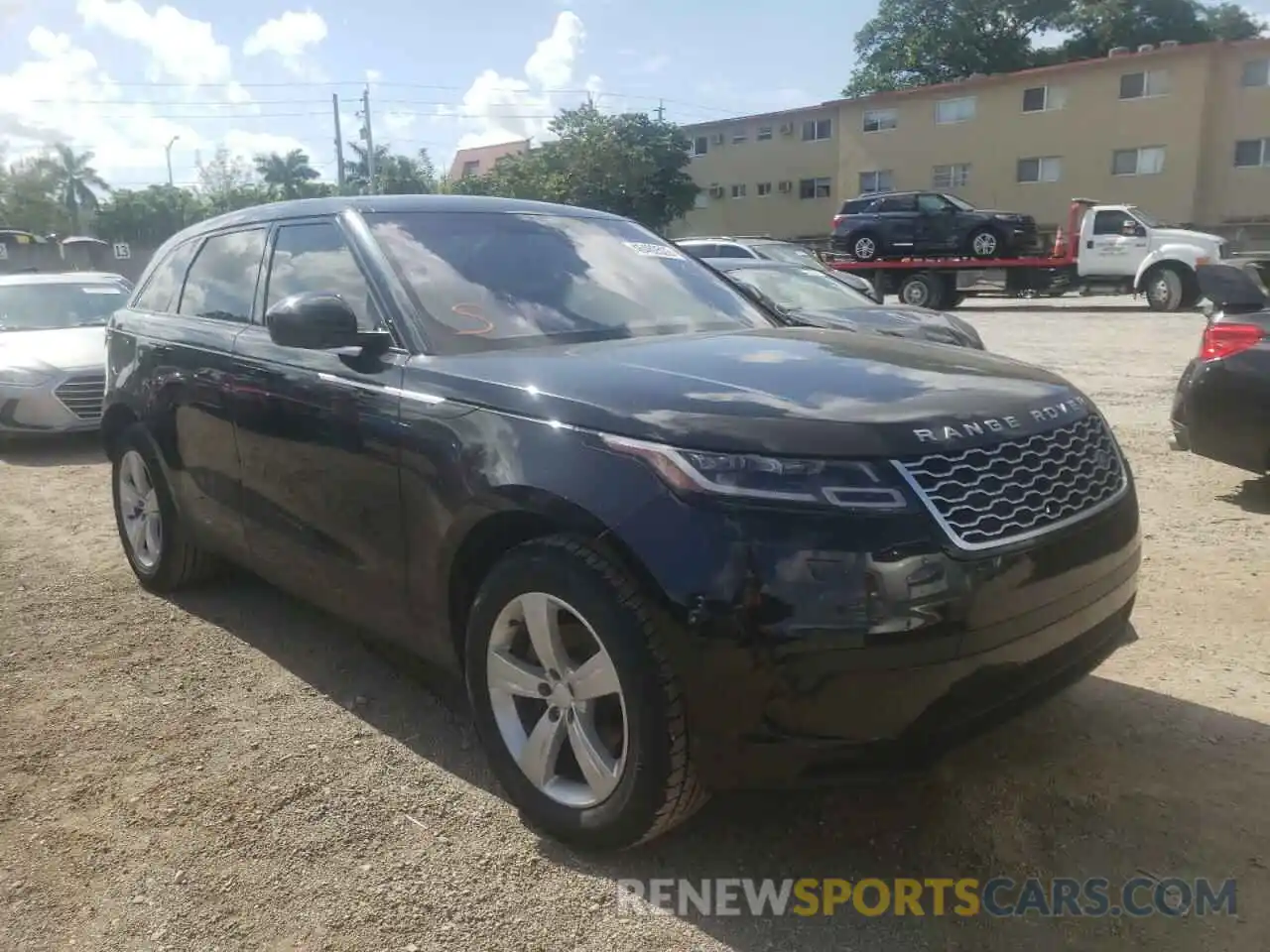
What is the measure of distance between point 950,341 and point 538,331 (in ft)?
20.6

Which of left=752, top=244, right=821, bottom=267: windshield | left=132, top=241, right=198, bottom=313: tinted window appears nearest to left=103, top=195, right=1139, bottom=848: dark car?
left=132, top=241, right=198, bottom=313: tinted window

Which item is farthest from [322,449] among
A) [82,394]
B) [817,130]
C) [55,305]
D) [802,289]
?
[817,130]

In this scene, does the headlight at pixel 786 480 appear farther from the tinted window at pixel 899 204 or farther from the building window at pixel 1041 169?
the building window at pixel 1041 169

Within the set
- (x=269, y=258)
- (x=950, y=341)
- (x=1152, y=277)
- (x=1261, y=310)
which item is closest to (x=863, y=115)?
(x=1152, y=277)

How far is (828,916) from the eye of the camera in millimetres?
2439

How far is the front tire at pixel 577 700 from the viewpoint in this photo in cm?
232

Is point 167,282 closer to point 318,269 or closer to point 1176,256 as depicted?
point 318,269

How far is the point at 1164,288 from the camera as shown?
64.8 ft

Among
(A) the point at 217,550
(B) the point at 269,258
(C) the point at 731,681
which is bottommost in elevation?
(A) the point at 217,550

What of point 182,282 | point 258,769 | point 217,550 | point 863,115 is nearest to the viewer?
point 258,769

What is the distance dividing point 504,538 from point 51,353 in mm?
7668

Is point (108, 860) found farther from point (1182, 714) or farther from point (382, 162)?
point (382, 162)

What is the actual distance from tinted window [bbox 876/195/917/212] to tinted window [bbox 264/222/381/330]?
22.2 meters

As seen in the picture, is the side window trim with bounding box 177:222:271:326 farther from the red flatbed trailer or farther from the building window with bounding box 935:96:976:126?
the building window with bounding box 935:96:976:126
